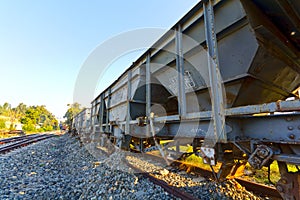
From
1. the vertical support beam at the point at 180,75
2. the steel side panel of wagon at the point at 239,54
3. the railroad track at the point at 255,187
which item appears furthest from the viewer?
the railroad track at the point at 255,187

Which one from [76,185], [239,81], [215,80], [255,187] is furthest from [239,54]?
[76,185]

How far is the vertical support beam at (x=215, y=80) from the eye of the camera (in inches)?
83.3

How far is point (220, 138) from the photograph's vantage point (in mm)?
2105

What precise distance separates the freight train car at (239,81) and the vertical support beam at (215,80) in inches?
0.5

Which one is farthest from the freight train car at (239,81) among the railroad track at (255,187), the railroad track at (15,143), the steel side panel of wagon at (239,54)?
the railroad track at (15,143)

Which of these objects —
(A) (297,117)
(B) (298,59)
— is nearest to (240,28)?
(A) (297,117)

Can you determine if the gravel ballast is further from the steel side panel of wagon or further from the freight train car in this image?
the steel side panel of wagon

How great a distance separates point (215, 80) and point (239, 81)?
492 mm

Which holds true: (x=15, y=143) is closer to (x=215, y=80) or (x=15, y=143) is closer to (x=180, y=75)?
(x=180, y=75)

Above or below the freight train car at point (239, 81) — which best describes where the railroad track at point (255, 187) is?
below

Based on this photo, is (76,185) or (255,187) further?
(76,185)

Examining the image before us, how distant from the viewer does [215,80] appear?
2199 mm

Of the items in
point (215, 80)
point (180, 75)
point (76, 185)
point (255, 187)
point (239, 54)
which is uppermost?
point (239, 54)

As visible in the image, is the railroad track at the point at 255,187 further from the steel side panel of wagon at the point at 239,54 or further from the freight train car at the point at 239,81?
the steel side panel of wagon at the point at 239,54
